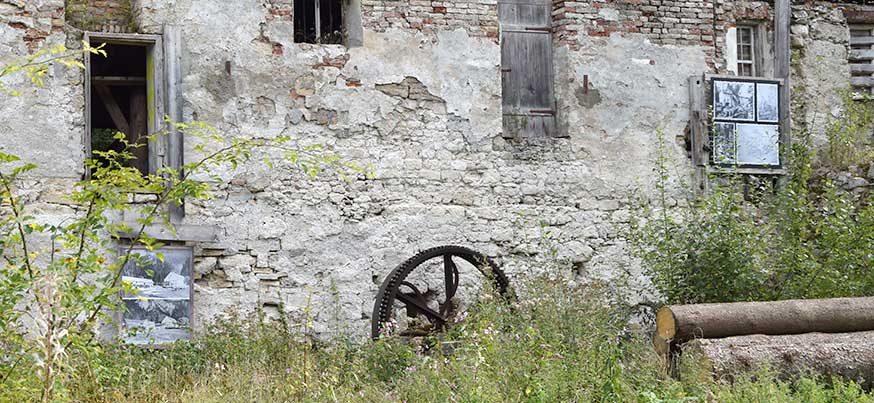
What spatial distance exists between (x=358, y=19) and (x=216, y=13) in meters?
1.42

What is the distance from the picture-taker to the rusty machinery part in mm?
10859

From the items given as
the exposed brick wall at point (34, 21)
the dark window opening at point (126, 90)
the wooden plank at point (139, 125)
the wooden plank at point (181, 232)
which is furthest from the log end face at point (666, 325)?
the exposed brick wall at point (34, 21)

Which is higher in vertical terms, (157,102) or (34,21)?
(34,21)

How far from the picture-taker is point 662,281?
36.9 ft

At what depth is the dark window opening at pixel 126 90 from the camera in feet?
38.3

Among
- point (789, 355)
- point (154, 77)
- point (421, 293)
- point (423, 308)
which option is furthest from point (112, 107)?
point (789, 355)

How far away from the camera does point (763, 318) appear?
9.49m

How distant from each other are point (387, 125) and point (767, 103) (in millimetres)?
4387

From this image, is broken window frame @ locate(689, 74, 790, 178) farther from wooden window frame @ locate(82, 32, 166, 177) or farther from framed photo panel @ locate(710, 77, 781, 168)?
wooden window frame @ locate(82, 32, 166, 177)

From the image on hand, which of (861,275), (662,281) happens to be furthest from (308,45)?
(861,275)

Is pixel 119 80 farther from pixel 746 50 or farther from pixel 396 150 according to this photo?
pixel 746 50

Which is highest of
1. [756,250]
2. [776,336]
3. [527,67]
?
[527,67]

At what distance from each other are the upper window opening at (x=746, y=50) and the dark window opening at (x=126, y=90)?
6.67 meters

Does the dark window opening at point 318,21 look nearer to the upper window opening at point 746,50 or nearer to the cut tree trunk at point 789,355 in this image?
the upper window opening at point 746,50
